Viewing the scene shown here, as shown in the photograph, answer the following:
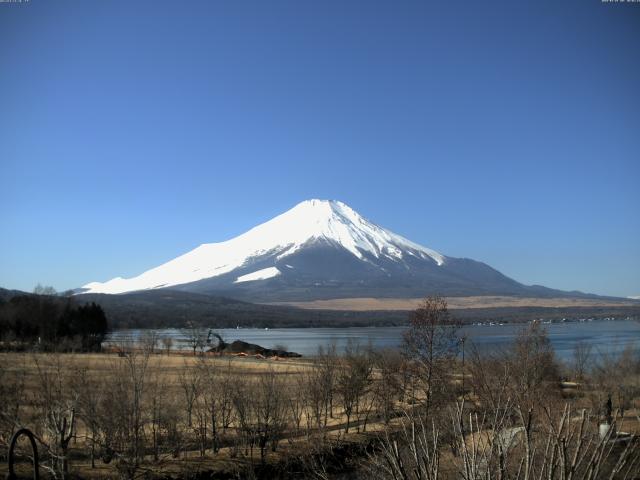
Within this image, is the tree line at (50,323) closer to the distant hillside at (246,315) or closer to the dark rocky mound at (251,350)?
the dark rocky mound at (251,350)

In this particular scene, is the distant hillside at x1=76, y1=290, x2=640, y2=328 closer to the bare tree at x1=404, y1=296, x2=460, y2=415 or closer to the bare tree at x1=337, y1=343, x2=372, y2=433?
the bare tree at x1=337, y1=343, x2=372, y2=433

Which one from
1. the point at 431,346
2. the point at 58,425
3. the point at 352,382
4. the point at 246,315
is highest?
the point at 431,346

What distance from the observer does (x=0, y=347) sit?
5562cm

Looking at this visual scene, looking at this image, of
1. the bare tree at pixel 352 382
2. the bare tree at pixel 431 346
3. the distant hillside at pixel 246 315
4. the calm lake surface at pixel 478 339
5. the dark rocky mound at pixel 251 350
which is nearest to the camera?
the bare tree at pixel 431 346

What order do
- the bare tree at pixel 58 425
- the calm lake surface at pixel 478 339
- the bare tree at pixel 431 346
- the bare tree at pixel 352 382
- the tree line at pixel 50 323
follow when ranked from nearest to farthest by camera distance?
the bare tree at pixel 58 425
the bare tree at pixel 431 346
the bare tree at pixel 352 382
the calm lake surface at pixel 478 339
the tree line at pixel 50 323

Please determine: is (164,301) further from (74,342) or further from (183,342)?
(74,342)

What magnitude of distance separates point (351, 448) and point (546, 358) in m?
12.3

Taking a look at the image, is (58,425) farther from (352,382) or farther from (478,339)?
(478,339)

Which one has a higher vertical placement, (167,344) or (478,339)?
(167,344)

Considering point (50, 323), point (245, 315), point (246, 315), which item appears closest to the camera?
point (50, 323)

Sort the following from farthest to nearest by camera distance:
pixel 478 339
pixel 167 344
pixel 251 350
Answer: pixel 478 339 < pixel 251 350 < pixel 167 344

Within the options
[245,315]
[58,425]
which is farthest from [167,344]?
[245,315]

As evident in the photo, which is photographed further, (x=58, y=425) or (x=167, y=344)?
(x=167, y=344)

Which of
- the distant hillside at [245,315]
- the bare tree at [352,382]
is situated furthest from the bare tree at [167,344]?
the distant hillside at [245,315]
